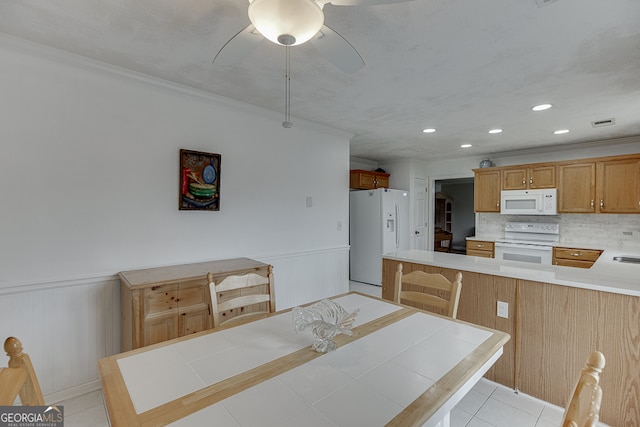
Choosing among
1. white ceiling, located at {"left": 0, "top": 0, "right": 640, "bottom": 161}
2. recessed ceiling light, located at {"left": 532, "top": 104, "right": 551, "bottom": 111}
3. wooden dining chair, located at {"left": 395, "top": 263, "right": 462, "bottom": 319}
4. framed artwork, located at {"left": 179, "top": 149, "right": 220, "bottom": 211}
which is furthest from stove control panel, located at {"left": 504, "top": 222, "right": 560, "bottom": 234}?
framed artwork, located at {"left": 179, "top": 149, "right": 220, "bottom": 211}

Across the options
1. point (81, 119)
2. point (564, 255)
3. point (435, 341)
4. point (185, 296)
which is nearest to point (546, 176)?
point (564, 255)

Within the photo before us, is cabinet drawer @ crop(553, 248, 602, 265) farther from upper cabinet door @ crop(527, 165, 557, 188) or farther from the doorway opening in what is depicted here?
the doorway opening

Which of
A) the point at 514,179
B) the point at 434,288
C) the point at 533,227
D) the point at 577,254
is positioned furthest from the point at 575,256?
the point at 434,288

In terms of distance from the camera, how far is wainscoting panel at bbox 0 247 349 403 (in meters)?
1.93

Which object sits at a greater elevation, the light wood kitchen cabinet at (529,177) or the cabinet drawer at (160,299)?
the light wood kitchen cabinet at (529,177)

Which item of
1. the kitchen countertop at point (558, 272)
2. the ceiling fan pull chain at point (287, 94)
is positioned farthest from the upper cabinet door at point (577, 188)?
the ceiling fan pull chain at point (287, 94)

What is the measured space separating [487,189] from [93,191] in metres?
5.47

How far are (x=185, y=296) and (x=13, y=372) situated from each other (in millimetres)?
1463

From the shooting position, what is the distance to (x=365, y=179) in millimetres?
5480

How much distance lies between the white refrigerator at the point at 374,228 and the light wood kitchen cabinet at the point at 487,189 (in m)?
1.24

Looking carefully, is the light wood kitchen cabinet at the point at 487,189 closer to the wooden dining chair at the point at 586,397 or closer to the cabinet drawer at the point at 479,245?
the cabinet drawer at the point at 479,245

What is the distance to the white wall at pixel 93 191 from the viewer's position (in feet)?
6.31

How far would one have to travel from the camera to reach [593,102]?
2.79m

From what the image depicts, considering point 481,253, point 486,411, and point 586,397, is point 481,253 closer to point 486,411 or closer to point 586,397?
point 486,411
